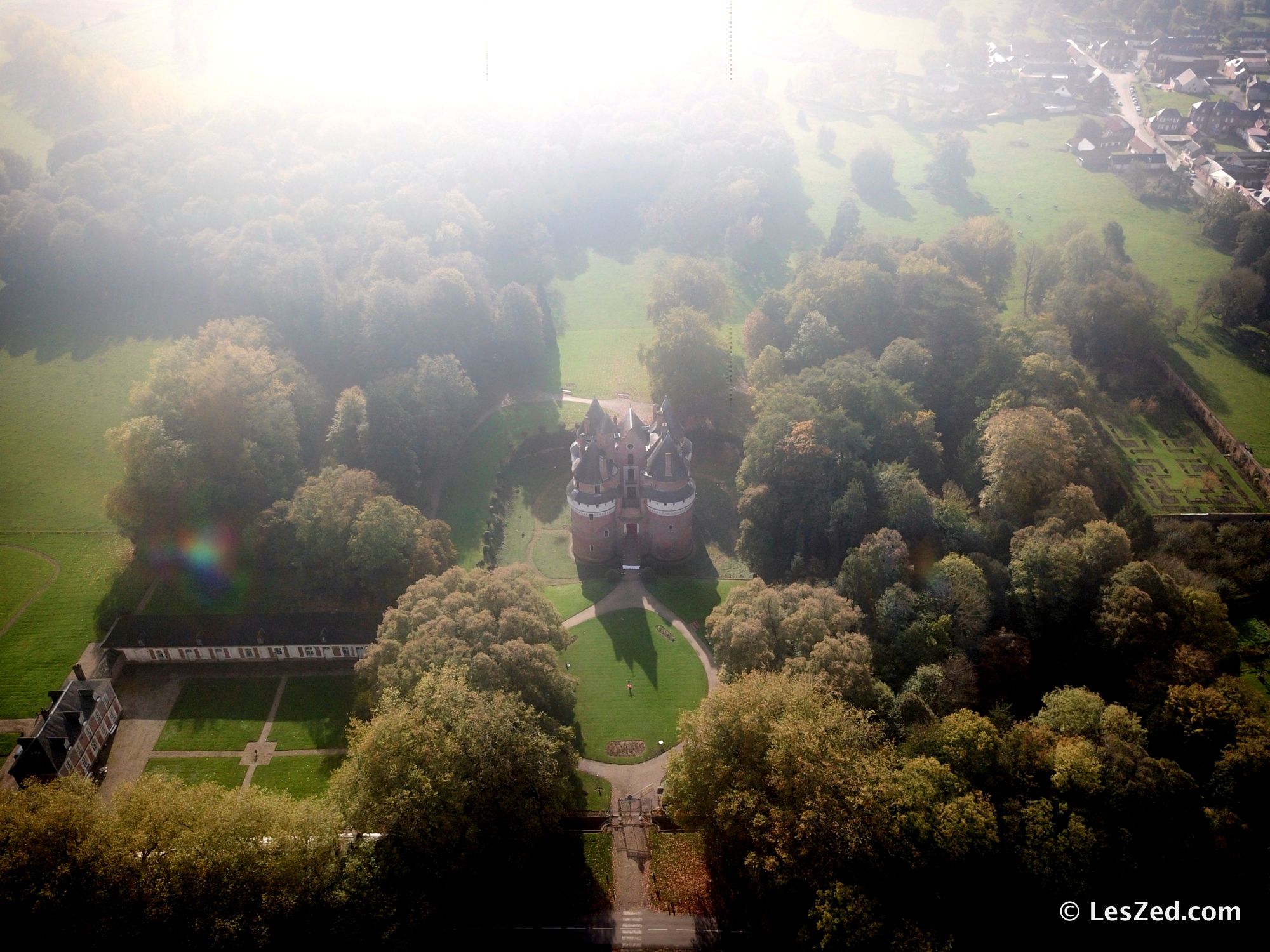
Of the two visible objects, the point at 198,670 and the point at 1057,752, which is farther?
the point at 198,670

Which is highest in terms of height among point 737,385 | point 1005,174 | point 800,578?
point 1005,174

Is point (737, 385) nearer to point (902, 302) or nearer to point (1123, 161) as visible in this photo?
point (902, 302)

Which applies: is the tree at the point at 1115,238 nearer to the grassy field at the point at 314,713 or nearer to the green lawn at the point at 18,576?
the grassy field at the point at 314,713

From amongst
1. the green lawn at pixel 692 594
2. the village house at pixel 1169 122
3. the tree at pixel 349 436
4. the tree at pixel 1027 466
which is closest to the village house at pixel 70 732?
the tree at pixel 349 436

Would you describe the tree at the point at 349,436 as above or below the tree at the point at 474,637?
above

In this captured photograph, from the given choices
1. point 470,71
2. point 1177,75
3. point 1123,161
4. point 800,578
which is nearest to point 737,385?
point 800,578

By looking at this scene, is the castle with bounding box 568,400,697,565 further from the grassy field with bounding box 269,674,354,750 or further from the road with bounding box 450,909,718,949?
the road with bounding box 450,909,718,949

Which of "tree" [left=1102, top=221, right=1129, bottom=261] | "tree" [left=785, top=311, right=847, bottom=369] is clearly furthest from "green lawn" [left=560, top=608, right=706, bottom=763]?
"tree" [left=1102, top=221, right=1129, bottom=261]
